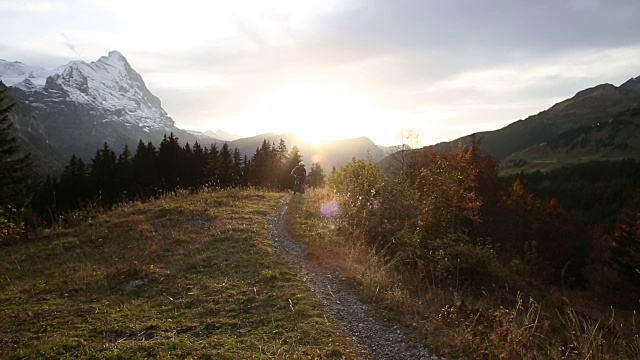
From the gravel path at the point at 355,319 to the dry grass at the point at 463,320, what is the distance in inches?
13.1

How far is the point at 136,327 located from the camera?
8367 millimetres

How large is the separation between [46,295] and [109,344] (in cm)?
458

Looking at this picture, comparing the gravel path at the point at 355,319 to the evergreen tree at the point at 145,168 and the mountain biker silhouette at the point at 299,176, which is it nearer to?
the mountain biker silhouette at the point at 299,176

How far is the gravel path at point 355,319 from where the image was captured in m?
7.51

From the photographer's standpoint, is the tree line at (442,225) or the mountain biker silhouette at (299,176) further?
the mountain biker silhouette at (299,176)

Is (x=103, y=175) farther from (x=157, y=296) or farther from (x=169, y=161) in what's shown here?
(x=157, y=296)

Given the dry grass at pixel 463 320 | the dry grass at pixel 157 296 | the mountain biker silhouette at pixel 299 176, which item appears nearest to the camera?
the dry grass at pixel 463 320

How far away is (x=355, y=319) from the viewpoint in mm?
8875

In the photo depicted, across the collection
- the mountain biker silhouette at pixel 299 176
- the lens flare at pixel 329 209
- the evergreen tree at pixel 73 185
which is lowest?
the evergreen tree at pixel 73 185

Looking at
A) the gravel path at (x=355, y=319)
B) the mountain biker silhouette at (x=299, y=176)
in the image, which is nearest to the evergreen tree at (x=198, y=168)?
the mountain biker silhouette at (x=299, y=176)

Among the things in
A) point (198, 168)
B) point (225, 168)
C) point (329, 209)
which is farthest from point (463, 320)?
point (225, 168)

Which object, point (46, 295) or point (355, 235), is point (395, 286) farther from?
point (46, 295)

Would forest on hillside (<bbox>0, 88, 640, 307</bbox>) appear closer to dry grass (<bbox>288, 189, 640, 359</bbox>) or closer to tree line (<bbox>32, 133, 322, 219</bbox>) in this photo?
tree line (<bbox>32, 133, 322, 219</bbox>)

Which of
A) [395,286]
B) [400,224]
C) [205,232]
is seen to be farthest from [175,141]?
[395,286]
